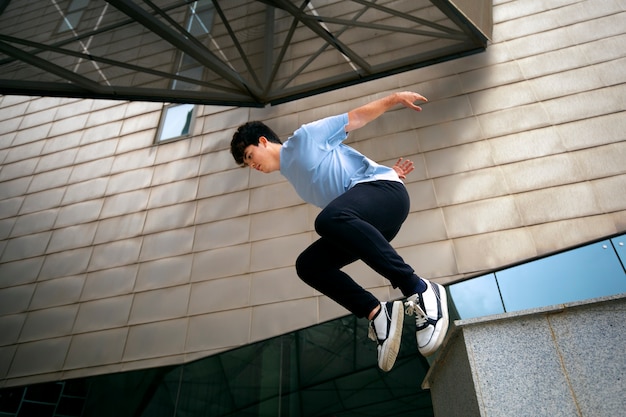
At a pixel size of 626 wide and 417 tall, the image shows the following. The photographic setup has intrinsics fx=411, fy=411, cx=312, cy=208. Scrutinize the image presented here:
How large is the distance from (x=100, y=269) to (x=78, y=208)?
1841mm

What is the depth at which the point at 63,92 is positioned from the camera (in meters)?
7.00

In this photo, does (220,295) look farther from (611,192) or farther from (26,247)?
(611,192)

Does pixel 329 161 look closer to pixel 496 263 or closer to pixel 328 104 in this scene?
pixel 496 263

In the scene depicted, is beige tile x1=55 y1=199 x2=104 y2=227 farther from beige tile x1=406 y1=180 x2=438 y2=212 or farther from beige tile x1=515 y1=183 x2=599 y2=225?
beige tile x1=515 y1=183 x2=599 y2=225

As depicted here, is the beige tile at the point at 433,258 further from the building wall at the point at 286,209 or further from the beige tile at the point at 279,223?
the beige tile at the point at 279,223

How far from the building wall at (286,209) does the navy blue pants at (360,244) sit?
11.5 ft

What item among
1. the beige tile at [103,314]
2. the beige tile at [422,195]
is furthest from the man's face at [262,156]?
the beige tile at [103,314]

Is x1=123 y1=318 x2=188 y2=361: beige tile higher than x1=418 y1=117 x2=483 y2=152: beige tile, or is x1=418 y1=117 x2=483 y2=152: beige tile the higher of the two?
x1=418 y1=117 x2=483 y2=152: beige tile

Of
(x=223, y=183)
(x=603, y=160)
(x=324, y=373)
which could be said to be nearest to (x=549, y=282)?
(x=603, y=160)

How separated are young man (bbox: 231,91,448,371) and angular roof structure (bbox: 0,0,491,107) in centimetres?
419

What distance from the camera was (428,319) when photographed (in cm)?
243

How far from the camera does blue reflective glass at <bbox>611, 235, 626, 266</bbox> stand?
5.20 m

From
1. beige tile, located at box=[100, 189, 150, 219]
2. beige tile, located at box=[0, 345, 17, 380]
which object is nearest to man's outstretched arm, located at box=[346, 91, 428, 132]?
beige tile, located at box=[100, 189, 150, 219]

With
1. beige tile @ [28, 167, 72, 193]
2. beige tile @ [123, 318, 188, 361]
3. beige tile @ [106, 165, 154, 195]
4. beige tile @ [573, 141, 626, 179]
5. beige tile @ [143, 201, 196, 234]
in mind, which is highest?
beige tile @ [28, 167, 72, 193]
